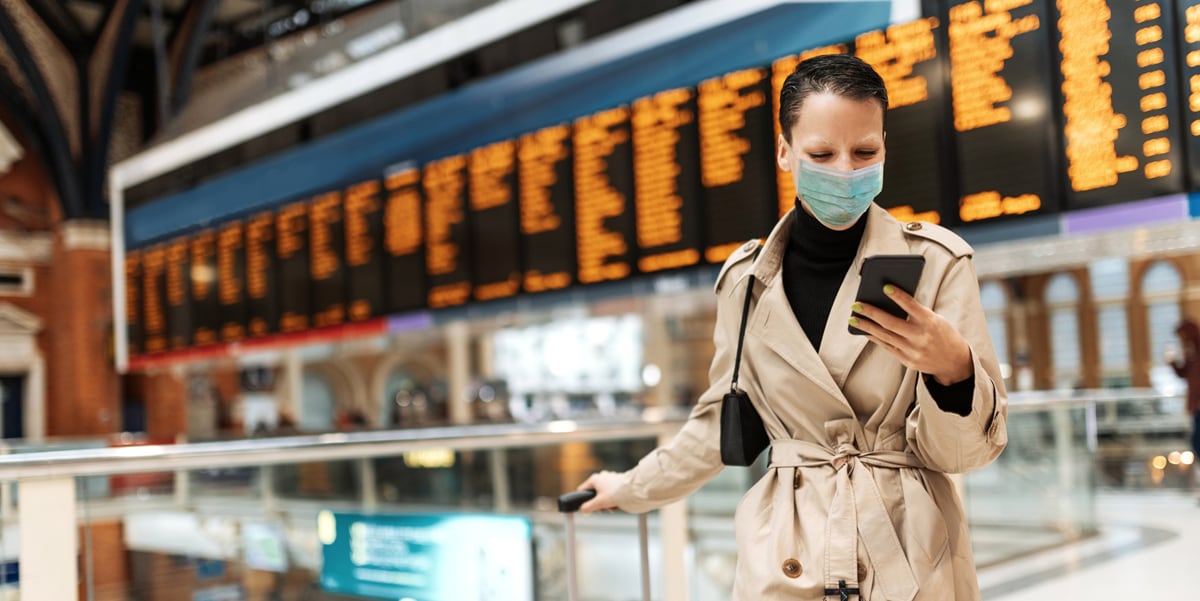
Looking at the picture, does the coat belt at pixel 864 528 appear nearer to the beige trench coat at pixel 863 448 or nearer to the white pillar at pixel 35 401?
the beige trench coat at pixel 863 448

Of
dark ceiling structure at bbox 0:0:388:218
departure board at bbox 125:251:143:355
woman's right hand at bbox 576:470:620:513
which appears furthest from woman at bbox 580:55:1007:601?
dark ceiling structure at bbox 0:0:388:218

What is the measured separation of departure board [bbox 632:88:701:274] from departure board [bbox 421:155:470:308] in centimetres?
182

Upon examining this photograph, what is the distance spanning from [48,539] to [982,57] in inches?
163

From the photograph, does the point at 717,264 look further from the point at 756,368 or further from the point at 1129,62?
the point at 756,368

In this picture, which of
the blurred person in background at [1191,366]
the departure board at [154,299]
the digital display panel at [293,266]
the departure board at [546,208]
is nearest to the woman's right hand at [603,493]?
the blurred person in background at [1191,366]

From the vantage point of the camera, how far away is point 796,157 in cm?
157

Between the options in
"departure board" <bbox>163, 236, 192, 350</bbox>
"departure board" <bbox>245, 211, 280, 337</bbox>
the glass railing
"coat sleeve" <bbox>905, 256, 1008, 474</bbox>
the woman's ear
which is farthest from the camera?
"departure board" <bbox>163, 236, 192, 350</bbox>

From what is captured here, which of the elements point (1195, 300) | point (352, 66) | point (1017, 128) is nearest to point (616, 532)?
point (1017, 128)

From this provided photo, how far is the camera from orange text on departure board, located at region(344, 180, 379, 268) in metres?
8.83

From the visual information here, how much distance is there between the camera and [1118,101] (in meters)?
4.36

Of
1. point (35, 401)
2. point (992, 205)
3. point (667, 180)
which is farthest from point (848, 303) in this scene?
point (35, 401)

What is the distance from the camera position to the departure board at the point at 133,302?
1178 cm

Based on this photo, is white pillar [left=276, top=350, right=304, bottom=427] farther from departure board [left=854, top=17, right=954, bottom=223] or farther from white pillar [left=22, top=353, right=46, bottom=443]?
departure board [left=854, top=17, right=954, bottom=223]

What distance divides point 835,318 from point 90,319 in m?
21.4
